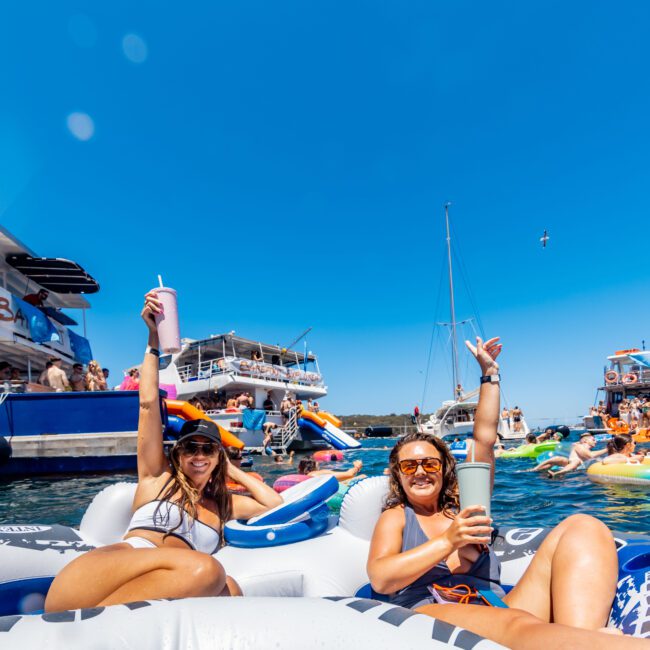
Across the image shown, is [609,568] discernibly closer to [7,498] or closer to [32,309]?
[7,498]

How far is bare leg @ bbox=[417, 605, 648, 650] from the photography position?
1439 millimetres

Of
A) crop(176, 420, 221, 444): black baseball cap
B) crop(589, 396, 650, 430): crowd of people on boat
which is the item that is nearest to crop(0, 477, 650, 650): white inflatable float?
crop(176, 420, 221, 444): black baseball cap

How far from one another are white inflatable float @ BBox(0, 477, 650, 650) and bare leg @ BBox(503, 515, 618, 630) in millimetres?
214

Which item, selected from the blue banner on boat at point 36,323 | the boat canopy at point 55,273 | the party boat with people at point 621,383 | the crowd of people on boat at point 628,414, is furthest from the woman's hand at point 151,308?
the party boat with people at point 621,383

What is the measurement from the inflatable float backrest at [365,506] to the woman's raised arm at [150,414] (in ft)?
4.12

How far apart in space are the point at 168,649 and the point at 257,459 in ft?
56.5

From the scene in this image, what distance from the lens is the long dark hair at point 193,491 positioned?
2.84 m

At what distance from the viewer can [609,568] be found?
1939 millimetres

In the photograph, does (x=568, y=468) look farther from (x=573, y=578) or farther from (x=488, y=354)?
(x=573, y=578)

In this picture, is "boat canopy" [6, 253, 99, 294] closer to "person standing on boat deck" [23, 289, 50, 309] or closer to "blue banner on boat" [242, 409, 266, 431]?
"person standing on boat deck" [23, 289, 50, 309]

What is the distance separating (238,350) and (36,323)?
47.0 ft

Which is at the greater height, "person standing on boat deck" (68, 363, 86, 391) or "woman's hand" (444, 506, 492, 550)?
"person standing on boat deck" (68, 363, 86, 391)

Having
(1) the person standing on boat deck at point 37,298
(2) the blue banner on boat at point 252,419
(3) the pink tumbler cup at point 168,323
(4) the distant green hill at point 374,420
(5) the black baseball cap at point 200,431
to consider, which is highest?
(1) the person standing on boat deck at point 37,298

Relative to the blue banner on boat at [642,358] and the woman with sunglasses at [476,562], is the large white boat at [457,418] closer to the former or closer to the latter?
the blue banner on boat at [642,358]
